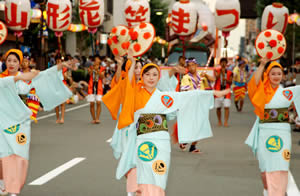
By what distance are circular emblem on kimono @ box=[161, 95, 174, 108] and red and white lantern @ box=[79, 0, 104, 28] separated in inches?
508

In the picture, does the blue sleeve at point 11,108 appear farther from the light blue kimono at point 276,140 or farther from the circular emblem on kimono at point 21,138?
the light blue kimono at point 276,140

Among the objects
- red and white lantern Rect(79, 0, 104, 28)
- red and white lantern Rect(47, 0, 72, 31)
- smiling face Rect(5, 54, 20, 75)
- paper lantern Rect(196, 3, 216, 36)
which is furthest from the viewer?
paper lantern Rect(196, 3, 216, 36)

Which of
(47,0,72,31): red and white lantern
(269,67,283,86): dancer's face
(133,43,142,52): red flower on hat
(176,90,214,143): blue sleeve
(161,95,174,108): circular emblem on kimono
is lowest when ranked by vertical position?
(176,90,214,143): blue sleeve

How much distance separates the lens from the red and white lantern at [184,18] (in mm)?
17891

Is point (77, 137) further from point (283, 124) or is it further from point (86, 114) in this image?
point (283, 124)

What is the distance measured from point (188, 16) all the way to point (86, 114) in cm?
470

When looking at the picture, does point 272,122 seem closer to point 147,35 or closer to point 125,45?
point 147,35

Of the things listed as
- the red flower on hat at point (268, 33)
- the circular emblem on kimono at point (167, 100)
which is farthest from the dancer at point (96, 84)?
the circular emblem on kimono at point (167, 100)

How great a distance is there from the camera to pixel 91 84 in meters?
17.0

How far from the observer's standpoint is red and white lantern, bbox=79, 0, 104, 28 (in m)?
18.5

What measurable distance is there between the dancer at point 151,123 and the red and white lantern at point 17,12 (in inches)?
486

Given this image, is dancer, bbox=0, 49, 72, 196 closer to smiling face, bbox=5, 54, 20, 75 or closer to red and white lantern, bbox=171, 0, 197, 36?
smiling face, bbox=5, 54, 20, 75

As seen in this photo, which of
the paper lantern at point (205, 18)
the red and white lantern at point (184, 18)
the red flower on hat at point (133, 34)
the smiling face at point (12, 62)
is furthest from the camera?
the paper lantern at point (205, 18)

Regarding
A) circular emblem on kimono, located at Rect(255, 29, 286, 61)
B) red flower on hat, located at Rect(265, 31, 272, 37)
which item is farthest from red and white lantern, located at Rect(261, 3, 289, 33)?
red flower on hat, located at Rect(265, 31, 272, 37)
